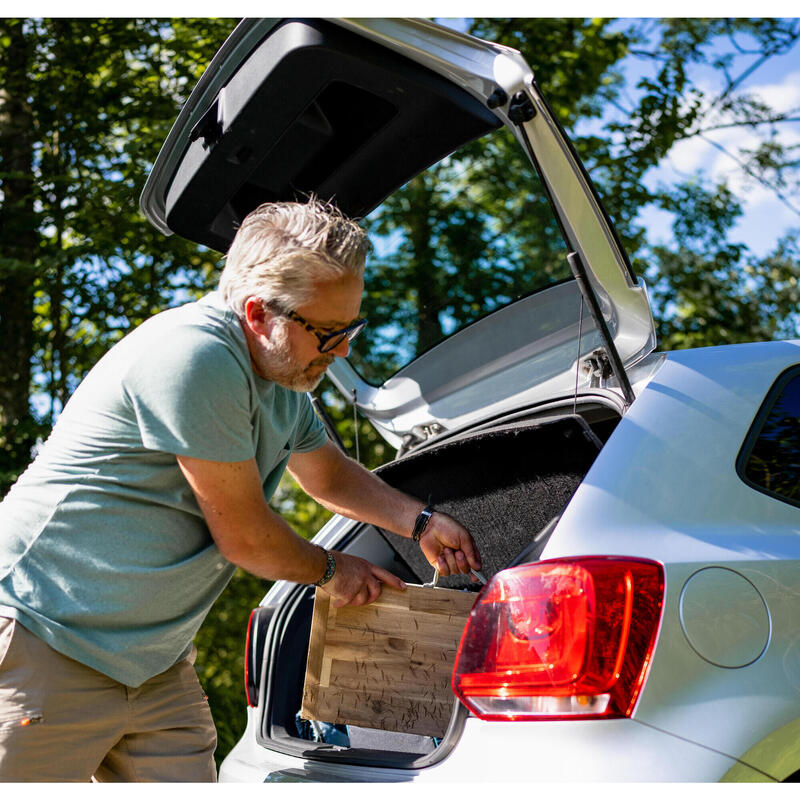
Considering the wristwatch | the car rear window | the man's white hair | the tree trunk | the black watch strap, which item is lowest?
the wristwatch

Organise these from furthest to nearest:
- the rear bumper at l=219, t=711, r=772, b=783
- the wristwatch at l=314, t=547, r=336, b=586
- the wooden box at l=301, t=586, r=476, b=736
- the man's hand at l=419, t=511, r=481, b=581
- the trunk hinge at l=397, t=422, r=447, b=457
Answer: the trunk hinge at l=397, t=422, r=447, b=457
the man's hand at l=419, t=511, r=481, b=581
the wooden box at l=301, t=586, r=476, b=736
the wristwatch at l=314, t=547, r=336, b=586
the rear bumper at l=219, t=711, r=772, b=783

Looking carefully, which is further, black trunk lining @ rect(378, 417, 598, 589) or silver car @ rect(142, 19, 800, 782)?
black trunk lining @ rect(378, 417, 598, 589)

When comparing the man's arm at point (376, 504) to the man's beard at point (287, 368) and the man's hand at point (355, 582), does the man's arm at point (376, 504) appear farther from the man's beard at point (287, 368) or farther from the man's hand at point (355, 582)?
the man's beard at point (287, 368)

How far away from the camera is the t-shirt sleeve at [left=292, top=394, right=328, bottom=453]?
2.42m

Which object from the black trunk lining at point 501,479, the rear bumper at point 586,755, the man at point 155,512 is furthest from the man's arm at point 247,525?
the black trunk lining at point 501,479

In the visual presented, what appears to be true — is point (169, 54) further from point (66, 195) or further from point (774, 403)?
point (774, 403)

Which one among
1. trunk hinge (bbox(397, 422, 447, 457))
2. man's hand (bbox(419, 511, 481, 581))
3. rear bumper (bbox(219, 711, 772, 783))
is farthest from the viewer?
trunk hinge (bbox(397, 422, 447, 457))

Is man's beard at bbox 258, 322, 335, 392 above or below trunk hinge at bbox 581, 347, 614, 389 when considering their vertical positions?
above

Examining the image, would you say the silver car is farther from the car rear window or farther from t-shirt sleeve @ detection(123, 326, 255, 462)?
t-shirt sleeve @ detection(123, 326, 255, 462)

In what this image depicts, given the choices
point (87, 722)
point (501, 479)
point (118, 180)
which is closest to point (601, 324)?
point (501, 479)

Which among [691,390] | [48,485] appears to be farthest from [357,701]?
[691,390]

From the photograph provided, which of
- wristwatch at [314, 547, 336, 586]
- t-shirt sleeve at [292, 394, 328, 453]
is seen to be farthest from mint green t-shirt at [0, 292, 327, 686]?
t-shirt sleeve at [292, 394, 328, 453]

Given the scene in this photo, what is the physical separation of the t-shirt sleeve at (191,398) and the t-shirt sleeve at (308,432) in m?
0.52

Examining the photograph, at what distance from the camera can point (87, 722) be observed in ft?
6.33
